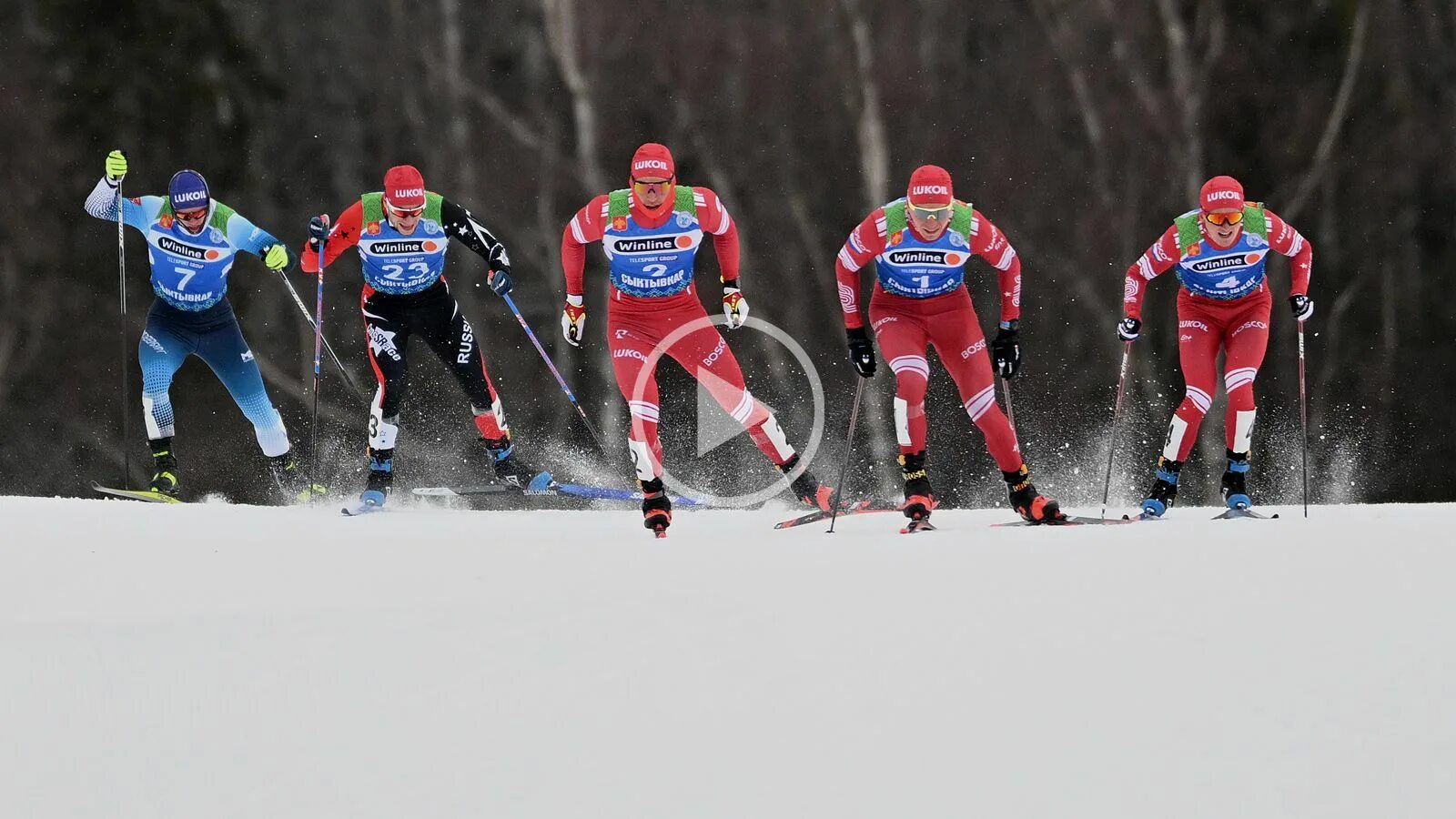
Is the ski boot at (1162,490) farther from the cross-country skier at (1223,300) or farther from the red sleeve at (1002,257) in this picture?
the red sleeve at (1002,257)

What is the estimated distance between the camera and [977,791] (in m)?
3.60

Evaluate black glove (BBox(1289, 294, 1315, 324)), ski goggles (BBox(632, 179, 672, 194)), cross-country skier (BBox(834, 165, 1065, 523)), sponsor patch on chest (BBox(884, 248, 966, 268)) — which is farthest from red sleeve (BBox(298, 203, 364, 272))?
black glove (BBox(1289, 294, 1315, 324))

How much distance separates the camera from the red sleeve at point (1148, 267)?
7430 mm

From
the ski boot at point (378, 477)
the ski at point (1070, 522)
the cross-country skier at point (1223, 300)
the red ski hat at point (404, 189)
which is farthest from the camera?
the ski boot at point (378, 477)

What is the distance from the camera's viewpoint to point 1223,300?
749 centimetres

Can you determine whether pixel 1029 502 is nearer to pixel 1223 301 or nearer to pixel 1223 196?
pixel 1223 301

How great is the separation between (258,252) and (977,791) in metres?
6.23

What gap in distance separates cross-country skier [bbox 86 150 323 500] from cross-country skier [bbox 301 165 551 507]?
0.61 m

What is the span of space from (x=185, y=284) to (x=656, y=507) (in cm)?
337

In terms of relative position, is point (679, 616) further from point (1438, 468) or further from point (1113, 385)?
point (1438, 468)

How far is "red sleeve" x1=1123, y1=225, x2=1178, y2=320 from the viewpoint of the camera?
24.4 ft

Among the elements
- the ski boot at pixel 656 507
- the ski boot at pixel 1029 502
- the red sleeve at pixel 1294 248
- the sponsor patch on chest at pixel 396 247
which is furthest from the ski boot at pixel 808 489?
the red sleeve at pixel 1294 248

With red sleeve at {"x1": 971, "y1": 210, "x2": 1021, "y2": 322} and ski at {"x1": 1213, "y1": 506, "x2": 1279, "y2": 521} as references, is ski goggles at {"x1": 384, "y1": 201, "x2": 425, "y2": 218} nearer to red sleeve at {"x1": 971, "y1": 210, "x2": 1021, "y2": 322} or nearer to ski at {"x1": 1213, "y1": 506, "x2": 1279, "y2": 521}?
red sleeve at {"x1": 971, "y1": 210, "x2": 1021, "y2": 322}

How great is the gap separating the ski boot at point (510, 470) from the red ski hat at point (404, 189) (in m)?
1.59
